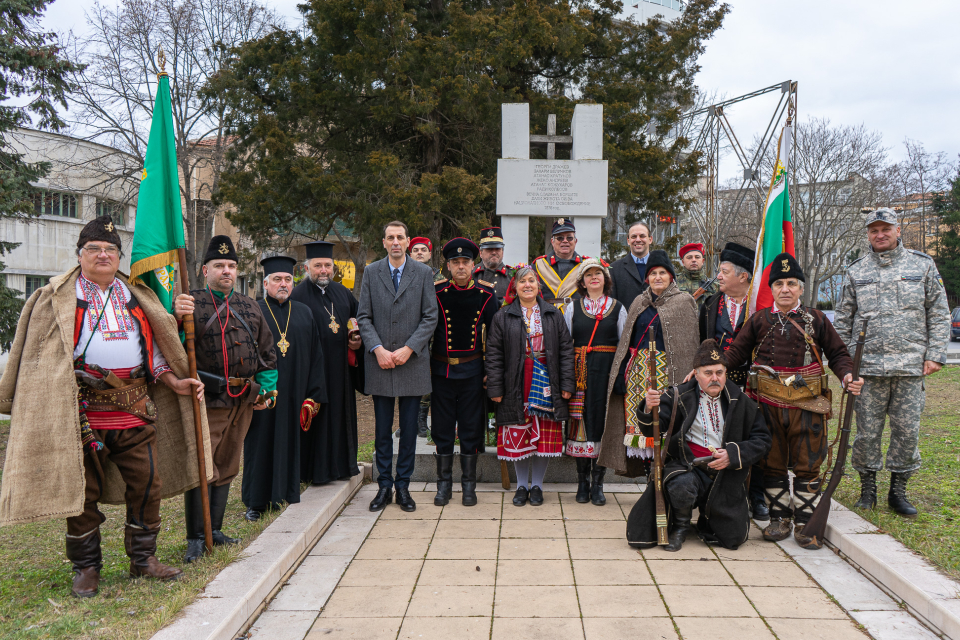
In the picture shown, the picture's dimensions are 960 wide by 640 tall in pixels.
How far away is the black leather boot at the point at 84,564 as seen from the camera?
366cm

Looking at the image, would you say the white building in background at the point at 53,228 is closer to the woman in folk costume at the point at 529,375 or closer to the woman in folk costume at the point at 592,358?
the woman in folk costume at the point at 529,375

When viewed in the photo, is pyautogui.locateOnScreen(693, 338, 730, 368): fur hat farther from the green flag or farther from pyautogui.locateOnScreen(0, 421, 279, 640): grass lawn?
the green flag

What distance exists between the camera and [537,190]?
9.62 metres

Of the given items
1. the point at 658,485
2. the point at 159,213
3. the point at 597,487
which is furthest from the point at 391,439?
the point at 159,213

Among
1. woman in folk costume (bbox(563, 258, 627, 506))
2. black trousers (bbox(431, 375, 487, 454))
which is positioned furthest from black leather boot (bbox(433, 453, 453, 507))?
woman in folk costume (bbox(563, 258, 627, 506))

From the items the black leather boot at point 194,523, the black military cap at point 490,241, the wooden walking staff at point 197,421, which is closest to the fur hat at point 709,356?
the black military cap at point 490,241

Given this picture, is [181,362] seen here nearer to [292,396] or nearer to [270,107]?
[292,396]

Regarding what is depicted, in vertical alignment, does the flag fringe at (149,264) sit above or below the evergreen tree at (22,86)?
below

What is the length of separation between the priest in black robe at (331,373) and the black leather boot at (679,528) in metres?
→ 2.63

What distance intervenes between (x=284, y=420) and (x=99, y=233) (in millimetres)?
2026

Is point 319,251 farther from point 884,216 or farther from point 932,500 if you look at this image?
point 932,500

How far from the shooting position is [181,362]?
13.1 feet

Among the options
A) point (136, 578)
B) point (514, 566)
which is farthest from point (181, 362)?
point (514, 566)

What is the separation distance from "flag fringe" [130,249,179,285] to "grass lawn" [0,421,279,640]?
67.6 inches
